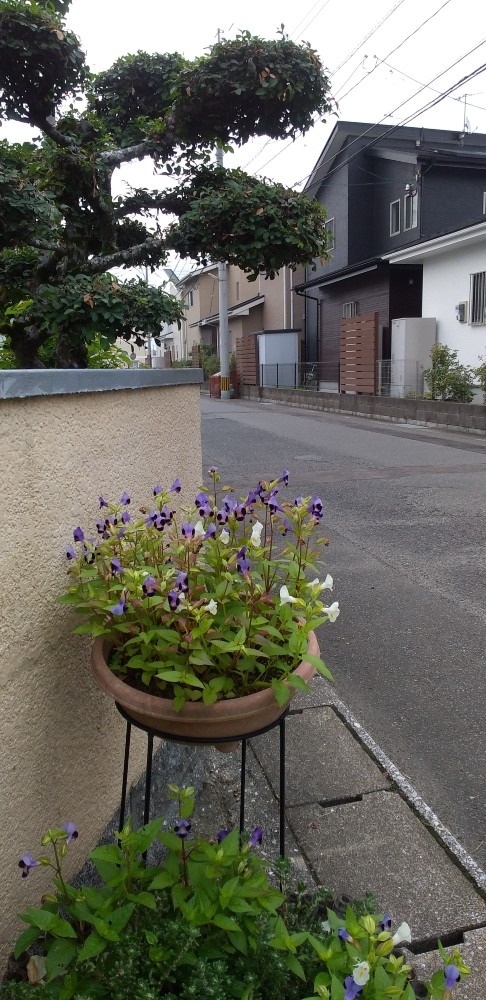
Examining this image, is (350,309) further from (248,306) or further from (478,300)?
(248,306)

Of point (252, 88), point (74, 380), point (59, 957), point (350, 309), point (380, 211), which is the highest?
point (380, 211)

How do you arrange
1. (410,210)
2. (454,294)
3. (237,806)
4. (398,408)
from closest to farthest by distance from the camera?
(237,806)
(454,294)
(398,408)
(410,210)

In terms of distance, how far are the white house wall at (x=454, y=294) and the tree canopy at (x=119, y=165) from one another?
12206 mm

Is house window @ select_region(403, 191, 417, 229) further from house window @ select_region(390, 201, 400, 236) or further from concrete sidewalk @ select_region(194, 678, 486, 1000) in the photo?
concrete sidewalk @ select_region(194, 678, 486, 1000)

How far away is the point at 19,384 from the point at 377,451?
32.7 feet

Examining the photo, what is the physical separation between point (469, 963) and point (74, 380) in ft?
5.60

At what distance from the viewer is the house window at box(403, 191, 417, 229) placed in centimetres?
1962

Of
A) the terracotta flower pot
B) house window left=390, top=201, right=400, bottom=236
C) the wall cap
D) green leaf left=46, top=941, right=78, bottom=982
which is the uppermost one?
house window left=390, top=201, right=400, bottom=236

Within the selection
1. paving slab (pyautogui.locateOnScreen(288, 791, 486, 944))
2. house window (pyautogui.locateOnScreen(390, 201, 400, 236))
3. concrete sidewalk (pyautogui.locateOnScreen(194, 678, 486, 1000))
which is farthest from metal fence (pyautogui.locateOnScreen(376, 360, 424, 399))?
paving slab (pyautogui.locateOnScreen(288, 791, 486, 944))

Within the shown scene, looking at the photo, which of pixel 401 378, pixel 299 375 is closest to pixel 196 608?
pixel 401 378

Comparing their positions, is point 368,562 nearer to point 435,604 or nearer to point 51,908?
point 435,604

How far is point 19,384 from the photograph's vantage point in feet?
4.77

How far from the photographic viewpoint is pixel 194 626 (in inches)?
57.4

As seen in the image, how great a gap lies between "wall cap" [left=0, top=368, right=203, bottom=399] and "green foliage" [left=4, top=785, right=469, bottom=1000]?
2.94 feet
